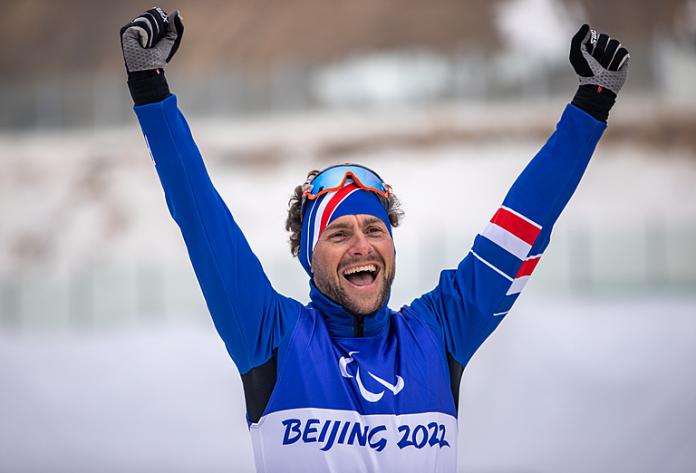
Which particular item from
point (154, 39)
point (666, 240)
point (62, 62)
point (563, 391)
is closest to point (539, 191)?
point (154, 39)

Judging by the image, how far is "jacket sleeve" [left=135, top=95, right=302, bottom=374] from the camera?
2207 millimetres

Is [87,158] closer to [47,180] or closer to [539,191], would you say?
[47,180]

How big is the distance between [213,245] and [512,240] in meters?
0.82

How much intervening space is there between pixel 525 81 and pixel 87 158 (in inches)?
421

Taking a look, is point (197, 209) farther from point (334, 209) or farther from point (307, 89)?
point (307, 89)

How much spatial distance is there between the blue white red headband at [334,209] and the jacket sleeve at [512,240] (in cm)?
28

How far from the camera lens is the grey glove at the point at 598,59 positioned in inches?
98.6

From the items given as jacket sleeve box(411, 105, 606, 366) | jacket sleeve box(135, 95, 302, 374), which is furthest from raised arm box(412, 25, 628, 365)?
jacket sleeve box(135, 95, 302, 374)

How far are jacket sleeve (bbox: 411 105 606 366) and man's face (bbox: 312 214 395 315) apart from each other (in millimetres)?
196

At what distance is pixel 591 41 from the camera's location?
2.51 meters

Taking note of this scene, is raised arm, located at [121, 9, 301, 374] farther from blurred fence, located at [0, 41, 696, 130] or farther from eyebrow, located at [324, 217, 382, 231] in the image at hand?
blurred fence, located at [0, 41, 696, 130]

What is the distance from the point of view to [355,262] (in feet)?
8.02

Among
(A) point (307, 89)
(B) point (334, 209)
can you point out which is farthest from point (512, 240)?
(A) point (307, 89)

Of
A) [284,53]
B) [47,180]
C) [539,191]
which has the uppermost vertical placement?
[284,53]
